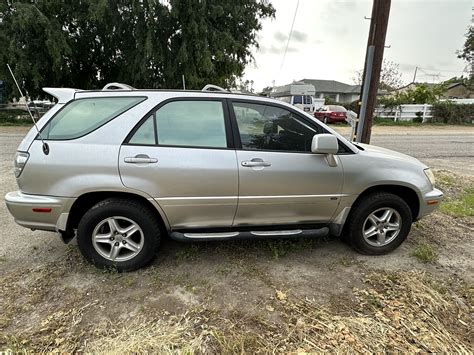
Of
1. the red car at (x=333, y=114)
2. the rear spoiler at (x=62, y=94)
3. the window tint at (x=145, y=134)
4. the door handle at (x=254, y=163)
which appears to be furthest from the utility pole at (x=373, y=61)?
the red car at (x=333, y=114)

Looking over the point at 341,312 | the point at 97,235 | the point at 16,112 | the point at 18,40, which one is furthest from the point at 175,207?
the point at 16,112

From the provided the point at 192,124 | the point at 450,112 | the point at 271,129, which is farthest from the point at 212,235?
the point at 450,112

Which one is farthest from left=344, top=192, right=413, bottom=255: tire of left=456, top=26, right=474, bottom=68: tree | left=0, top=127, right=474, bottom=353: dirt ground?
left=456, top=26, right=474, bottom=68: tree

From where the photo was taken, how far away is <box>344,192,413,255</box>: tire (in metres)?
3.27

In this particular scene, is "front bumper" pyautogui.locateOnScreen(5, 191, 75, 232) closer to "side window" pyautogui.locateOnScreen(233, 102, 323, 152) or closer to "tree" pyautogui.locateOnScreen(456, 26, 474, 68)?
"side window" pyautogui.locateOnScreen(233, 102, 323, 152)

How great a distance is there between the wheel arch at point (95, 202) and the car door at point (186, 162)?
9cm

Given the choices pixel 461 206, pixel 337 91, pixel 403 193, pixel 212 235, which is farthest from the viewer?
pixel 337 91

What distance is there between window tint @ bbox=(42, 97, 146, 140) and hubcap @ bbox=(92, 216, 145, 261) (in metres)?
0.89

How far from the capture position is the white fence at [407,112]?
22.6 m

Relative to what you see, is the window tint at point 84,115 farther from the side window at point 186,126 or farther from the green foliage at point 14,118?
the green foliage at point 14,118

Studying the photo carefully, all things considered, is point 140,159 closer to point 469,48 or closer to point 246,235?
point 246,235

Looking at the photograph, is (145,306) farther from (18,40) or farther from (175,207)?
(18,40)

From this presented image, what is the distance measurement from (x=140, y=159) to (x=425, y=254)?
316 cm

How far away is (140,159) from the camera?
278 cm
